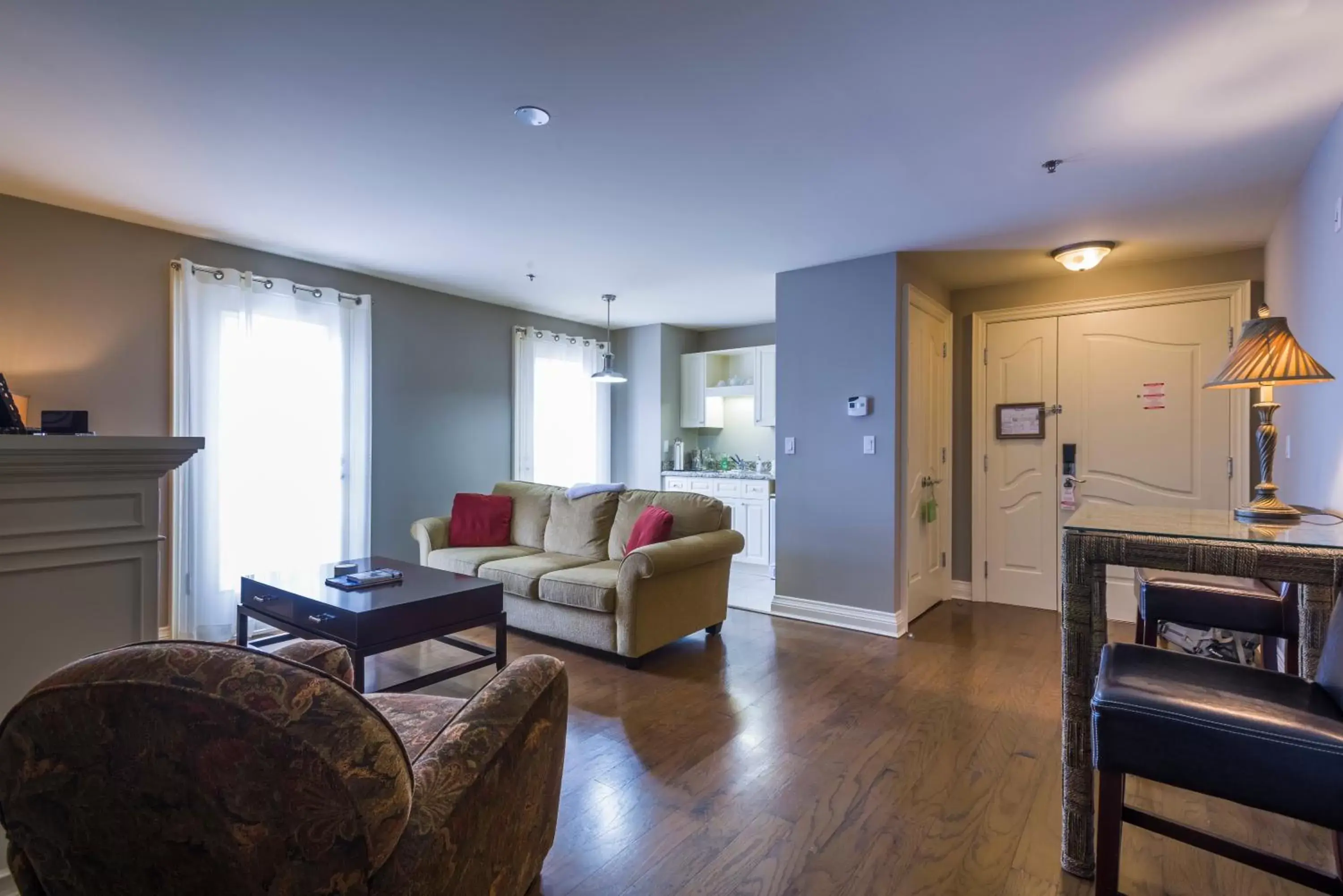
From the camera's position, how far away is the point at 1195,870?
1.71m

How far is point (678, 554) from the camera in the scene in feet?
11.1

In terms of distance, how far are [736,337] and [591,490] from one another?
9.94 feet

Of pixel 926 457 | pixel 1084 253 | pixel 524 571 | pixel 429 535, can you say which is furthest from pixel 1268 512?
pixel 429 535

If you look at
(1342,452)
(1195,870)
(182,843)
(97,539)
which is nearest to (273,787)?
(182,843)

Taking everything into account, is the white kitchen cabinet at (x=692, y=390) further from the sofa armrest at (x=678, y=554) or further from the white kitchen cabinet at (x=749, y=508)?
the sofa armrest at (x=678, y=554)

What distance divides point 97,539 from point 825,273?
389 centimetres

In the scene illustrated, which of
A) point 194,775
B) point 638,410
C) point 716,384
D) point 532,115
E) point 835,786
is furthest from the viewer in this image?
point 716,384

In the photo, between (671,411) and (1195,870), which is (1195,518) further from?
(671,411)

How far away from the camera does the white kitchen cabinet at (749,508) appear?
5879mm

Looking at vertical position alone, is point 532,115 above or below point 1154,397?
above

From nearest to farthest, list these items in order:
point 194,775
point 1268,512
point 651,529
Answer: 1. point 194,775
2. point 1268,512
3. point 651,529

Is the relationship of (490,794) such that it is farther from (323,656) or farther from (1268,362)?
(1268,362)

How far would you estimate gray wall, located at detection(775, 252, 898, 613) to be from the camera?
12.9 ft

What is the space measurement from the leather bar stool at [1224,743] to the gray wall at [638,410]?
505 cm
